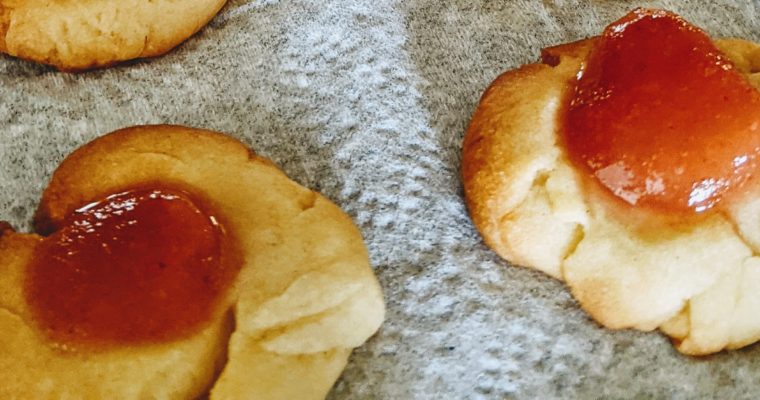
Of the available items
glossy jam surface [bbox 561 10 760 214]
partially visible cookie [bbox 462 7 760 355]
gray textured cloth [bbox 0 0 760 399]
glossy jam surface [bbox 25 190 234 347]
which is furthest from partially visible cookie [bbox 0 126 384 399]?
glossy jam surface [bbox 561 10 760 214]

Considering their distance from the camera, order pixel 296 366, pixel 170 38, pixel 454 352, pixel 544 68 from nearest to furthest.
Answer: pixel 296 366, pixel 454 352, pixel 544 68, pixel 170 38

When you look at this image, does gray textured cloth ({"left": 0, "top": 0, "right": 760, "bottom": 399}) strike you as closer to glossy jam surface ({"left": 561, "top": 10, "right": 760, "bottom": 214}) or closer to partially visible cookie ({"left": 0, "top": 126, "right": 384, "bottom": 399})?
partially visible cookie ({"left": 0, "top": 126, "right": 384, "bottom": 399})

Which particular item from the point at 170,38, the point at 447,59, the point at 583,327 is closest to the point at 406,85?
the point at 447,59

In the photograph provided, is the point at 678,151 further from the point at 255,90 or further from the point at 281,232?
the point at 255,90

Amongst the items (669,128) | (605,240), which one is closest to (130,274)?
(605,240)

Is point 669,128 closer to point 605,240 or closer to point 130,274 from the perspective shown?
point 605,240

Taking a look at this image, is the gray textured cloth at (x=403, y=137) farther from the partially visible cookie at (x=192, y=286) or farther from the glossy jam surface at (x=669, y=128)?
A: the glossy jam surface at (x=669, y=128)
